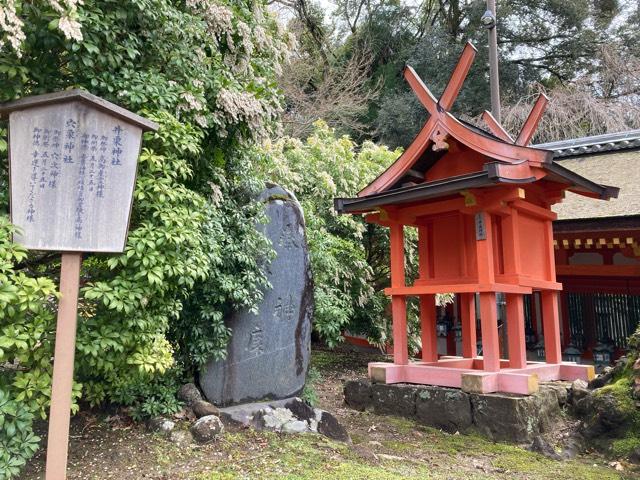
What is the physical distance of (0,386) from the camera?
11.4 feet

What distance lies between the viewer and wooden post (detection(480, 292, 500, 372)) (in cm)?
590

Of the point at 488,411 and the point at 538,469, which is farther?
the point at 488,411

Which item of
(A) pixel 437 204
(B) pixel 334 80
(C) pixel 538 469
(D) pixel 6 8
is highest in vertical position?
(B) pixel 334 80

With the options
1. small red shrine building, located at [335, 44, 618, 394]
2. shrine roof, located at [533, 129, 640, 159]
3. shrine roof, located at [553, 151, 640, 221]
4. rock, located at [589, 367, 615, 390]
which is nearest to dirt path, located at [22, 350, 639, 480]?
small red shrine building, located at [335, 44, 618, 394]

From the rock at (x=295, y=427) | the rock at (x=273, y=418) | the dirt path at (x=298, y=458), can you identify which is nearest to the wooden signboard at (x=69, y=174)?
the dirt path at (x=298, y=458)

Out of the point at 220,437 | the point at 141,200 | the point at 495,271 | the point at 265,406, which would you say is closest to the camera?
the point at 141,200

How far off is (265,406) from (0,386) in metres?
2.63

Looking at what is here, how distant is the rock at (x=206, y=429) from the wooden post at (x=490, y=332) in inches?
124

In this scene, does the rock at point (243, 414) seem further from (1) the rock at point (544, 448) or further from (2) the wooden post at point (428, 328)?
(2) the wooden post at point (428, 328)

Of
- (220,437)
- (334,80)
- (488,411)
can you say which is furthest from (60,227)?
(334,80)

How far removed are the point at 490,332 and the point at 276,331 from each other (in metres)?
2.49

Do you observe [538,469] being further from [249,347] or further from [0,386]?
[0,386]

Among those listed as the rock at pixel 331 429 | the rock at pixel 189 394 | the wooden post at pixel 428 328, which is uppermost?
the wooden post at pixel 428 328

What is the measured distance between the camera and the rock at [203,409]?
5062mm
